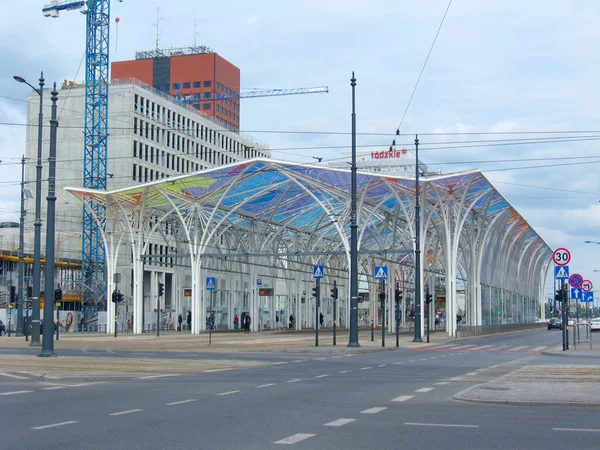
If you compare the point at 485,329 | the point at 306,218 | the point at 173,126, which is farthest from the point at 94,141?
the point at 485,329

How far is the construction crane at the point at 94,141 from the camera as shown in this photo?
287 ft

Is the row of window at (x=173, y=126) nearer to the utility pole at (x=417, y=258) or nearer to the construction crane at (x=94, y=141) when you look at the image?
the construction crane at (x=94, y=141)

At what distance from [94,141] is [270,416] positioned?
8090cm

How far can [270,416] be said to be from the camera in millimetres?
12438

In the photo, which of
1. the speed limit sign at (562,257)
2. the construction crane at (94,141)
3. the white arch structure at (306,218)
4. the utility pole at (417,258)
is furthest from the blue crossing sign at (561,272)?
the construction crane at (94,141)

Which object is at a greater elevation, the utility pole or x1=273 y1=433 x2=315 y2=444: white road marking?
the utility pole

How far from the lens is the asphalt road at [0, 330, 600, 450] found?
32.8 feet

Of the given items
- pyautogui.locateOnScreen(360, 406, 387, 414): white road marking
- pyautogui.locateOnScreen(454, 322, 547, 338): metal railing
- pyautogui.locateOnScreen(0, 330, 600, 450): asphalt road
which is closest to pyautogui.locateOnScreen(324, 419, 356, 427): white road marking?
pyautogui.locateOnScreen(0, 330, 600, 450): asphalt road

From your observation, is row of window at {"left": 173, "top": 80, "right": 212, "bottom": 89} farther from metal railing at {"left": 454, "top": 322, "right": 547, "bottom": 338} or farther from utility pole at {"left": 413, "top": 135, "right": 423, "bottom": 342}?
utility pole at {"left": 413, "top": 135, "right": 423, "bottom": 342}

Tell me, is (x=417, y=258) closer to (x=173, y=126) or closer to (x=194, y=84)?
(x=173, y=126)

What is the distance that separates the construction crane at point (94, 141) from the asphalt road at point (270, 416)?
226ft

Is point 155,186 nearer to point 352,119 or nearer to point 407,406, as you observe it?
point 352,119

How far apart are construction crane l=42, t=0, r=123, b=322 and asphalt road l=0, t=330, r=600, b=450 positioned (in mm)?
68903

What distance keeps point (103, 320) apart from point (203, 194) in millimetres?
21626
